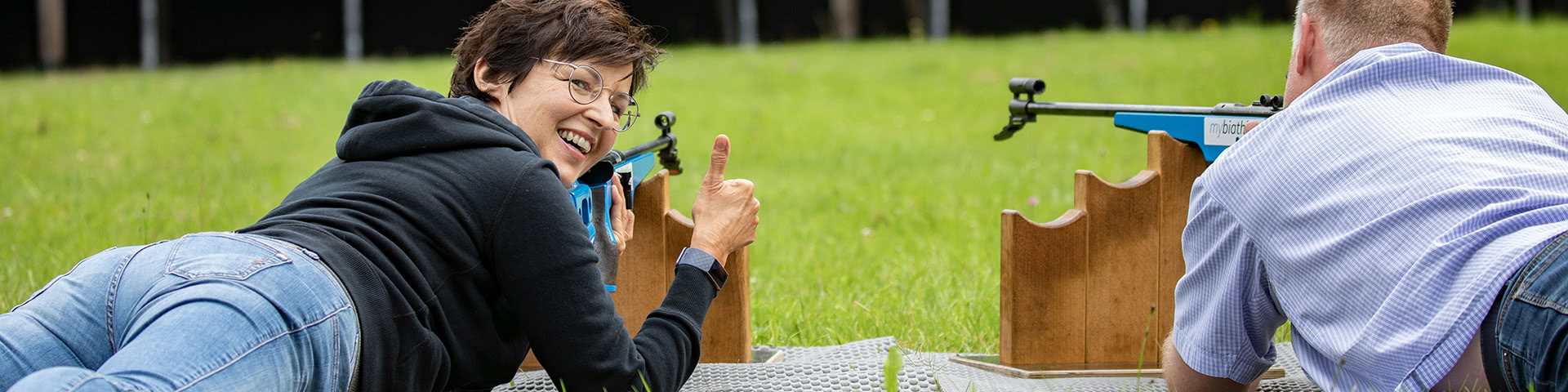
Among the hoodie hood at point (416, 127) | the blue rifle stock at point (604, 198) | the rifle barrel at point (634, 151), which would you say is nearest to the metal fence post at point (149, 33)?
the rifle barrel at point (634, 151)

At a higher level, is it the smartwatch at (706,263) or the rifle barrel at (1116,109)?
the rifle barrel at (1116,109)

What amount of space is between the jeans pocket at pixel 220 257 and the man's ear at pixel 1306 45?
1.72m

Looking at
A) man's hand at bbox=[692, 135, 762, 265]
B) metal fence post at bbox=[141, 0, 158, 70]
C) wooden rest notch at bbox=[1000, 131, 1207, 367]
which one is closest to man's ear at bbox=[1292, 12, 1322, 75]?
wooden rest notch at bbox=[1000, 131, 1207, 367]

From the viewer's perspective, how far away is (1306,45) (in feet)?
6.67

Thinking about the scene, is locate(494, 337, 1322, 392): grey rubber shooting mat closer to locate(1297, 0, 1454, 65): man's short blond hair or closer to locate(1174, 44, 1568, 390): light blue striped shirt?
locate(1174, 44, 1568, 390): light blue striped shirt

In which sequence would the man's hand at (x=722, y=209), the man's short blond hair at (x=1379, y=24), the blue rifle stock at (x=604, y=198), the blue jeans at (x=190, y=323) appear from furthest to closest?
1. the blue rifle stock at (x=604, y=198)
2. the man's hand at (x=722, y=209)
3. the man's short blond hair at (x=1379, y=24)
4. the blue jeans at (x=190, y=323)

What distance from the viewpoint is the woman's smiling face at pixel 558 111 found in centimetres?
203

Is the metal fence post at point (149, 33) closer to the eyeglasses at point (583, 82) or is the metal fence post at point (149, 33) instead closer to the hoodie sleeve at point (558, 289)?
the eyeglasses at point (583, 82)

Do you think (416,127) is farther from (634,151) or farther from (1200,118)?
(1200,118)

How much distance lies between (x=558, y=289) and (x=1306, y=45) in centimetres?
138

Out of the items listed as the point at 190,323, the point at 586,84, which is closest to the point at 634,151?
the point at 586,84

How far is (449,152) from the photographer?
72.7 inches

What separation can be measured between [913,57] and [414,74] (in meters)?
4.67

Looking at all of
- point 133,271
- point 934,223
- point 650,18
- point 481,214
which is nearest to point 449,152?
point 481,214
